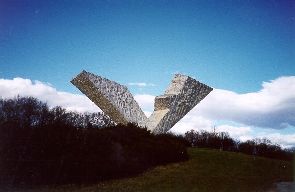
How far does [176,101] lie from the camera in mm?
18719

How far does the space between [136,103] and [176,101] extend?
208 cm

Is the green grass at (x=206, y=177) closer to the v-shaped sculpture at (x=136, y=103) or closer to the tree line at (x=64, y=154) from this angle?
the tree line at (x=64, y=154)

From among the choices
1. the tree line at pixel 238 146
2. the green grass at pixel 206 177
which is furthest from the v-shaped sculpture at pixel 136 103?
the tree line at pixel 238 146

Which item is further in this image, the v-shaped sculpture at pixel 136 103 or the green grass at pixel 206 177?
the v-shaped sculpture at pixel 136 103

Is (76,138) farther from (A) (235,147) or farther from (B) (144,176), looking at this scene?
(A) (235,147)

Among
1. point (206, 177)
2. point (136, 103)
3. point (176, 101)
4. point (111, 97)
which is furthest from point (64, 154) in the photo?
point (176, 101)

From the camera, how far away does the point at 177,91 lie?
19.1 m

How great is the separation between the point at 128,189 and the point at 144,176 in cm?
225

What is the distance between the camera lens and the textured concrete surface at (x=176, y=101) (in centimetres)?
1856

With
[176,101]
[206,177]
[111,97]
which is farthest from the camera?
[176,101]

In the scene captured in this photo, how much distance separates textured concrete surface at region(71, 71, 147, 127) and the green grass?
3626 millimetres

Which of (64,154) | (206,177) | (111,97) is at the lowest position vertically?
(206,177)

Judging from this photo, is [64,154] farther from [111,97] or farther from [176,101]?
[176,101]

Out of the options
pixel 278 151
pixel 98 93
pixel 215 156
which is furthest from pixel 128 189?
pixel 278 151
